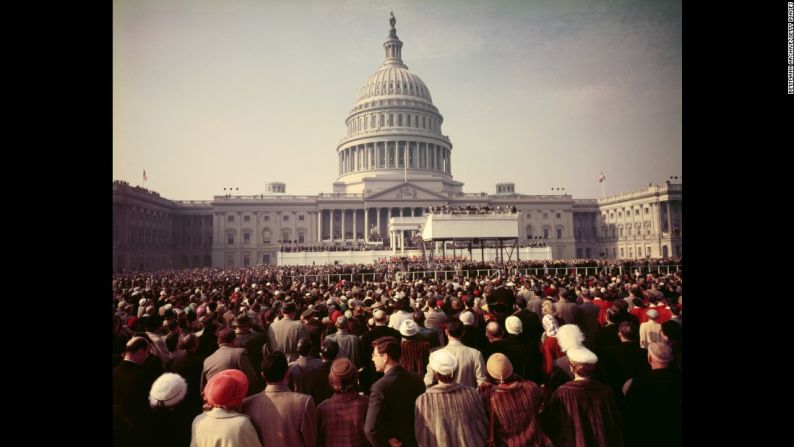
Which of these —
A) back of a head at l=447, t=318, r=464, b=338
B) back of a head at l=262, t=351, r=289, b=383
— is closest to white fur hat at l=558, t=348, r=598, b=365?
back of a head at l=447, t=318, r=464, b=338

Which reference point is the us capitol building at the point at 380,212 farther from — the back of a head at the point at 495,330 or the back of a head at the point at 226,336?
the back of a head at the point at 495,330

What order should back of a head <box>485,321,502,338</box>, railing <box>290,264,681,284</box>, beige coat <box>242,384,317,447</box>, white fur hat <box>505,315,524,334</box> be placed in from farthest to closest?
railing <box>290,264,681,284</box> < white fur hat <box>505,315,524,334</box> < back of a head <box>485,321,502,338</box> < beige coat <box>242,384,317,447</box>

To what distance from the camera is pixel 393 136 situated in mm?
110188

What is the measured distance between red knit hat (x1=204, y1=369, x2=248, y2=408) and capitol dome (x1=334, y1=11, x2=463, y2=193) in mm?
99059

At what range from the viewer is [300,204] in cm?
9550

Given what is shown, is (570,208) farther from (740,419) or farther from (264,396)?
(264,396)

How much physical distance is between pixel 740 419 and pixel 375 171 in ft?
335

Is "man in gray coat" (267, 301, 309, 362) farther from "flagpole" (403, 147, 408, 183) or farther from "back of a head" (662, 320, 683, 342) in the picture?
"flagpole" (403, 147, 408, 183)

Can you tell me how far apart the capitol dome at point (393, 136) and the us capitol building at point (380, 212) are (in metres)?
0.26

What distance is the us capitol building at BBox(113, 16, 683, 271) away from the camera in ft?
268

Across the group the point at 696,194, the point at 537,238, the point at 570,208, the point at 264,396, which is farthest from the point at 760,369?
the point at 570,208

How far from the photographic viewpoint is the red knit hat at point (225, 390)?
181 inches

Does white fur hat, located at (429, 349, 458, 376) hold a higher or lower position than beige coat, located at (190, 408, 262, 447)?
higher

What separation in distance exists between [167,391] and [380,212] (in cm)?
8933
